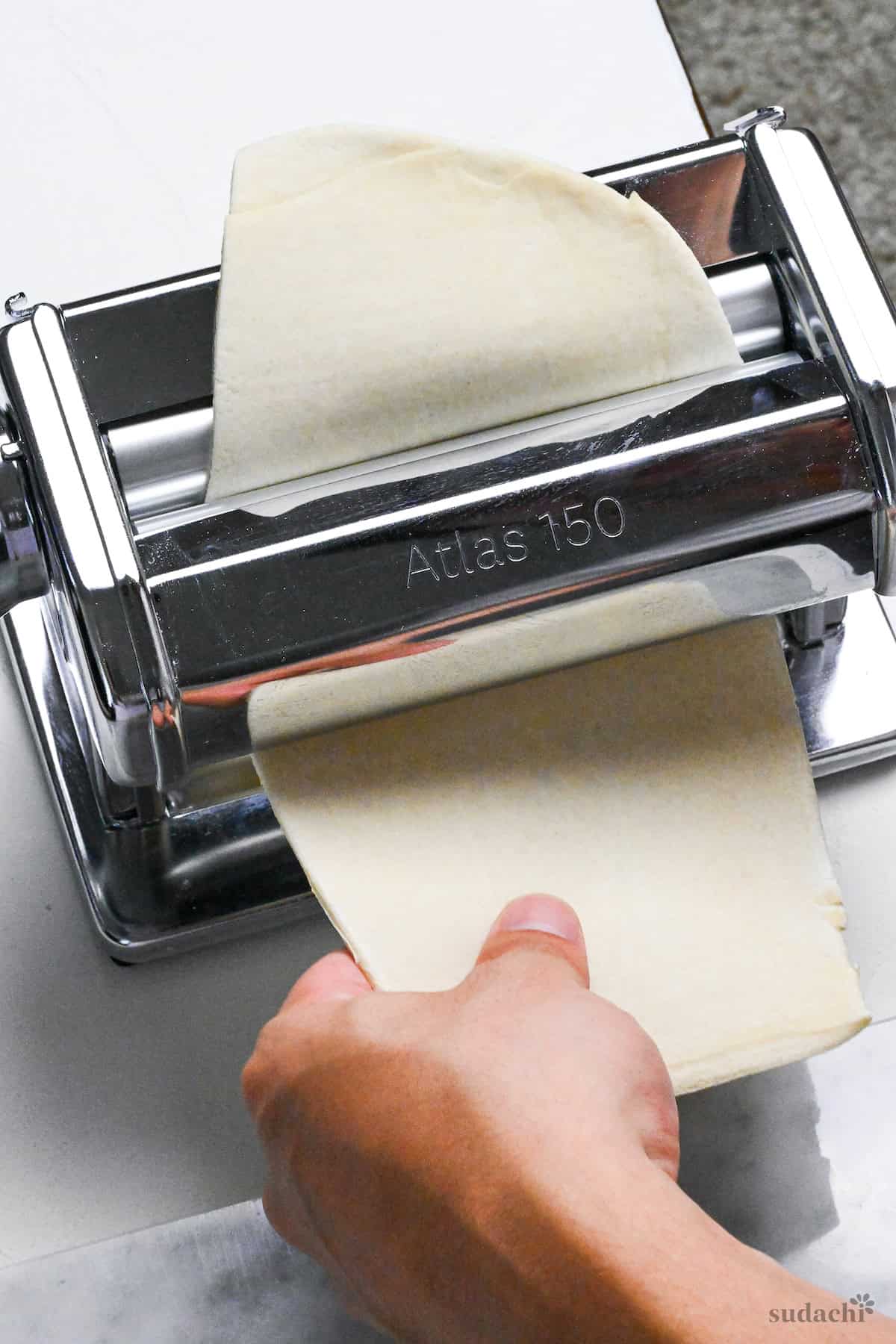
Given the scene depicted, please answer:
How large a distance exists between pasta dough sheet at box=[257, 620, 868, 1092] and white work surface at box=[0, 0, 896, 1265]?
95 millimetres

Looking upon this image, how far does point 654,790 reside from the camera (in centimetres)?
56

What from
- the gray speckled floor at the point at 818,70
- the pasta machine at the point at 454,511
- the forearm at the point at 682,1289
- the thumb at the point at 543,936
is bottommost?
the forearm at the point at 682,1289

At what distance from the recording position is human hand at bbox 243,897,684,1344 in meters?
0.43

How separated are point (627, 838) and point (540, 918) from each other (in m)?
0.06

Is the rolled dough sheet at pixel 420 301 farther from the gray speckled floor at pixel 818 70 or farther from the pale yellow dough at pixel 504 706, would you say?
the gray speckled floor at pixel 818 70

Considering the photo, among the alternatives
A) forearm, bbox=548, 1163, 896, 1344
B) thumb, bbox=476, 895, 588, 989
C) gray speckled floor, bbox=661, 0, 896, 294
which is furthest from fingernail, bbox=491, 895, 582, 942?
gray speckled floor, bbox=661, 0, 896, 294

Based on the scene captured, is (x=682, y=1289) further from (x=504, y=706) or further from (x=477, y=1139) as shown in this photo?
(x=504, y=706)

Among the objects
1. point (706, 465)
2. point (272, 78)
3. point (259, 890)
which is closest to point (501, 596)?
point (706, 465)

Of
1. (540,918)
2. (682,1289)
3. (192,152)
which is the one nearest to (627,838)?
(540,918)

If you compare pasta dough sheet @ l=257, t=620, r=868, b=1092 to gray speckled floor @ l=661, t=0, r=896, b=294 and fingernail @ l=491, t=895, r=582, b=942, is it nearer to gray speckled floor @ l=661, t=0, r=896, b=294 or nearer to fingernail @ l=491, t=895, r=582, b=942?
fingernail @ l=491, t=895, r=582, b=942

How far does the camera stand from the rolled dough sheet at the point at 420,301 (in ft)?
1.73

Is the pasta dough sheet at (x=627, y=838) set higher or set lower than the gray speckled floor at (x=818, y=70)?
lower

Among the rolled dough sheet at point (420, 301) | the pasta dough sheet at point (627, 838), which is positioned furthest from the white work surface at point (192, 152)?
the rolled dough sheet at point (420, 301)

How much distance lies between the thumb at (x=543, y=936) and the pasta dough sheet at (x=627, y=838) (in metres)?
0.02
